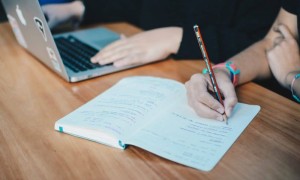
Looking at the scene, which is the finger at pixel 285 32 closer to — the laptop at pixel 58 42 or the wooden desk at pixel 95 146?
the wooden desk at pixel 95 146

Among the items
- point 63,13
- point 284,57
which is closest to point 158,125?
point 284,57

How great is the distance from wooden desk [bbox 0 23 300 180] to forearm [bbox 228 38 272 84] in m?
0.04

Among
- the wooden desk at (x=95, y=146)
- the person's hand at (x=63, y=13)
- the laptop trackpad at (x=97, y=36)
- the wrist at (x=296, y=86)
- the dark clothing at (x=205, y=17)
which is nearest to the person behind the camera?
the wooden desk at (x=95, y=146)

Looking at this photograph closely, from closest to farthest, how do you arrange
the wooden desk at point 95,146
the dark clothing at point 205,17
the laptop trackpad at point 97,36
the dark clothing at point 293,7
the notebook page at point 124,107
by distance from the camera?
the wooden desk at point 95,146 < the notebook page at point 124,107 < the dark clothing at point 293,7 < the dark clothing at point 205,17 < the laptop trackpad at point 97,36

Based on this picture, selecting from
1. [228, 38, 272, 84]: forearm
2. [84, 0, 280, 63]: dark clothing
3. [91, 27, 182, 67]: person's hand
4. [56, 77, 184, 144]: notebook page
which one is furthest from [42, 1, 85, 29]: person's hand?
[228, 38, 272, 84]: forearm

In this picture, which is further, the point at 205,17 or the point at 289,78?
the point at 205,17

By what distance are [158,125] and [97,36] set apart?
0.66 metres

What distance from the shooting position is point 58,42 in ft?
4.04

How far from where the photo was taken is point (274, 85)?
1.14m

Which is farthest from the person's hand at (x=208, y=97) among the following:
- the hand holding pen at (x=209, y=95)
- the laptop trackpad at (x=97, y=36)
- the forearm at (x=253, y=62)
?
the laptop trackpad at (x=97, y=36)

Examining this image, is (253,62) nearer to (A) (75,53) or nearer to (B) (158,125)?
(B) (158,125)

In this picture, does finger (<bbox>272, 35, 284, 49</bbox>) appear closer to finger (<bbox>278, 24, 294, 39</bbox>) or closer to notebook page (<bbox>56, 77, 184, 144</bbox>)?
finger (<bbox>278, 24, 294, 39</bbox>)

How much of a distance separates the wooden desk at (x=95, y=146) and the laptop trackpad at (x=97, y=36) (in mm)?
271

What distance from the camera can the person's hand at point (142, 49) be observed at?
1.03m
